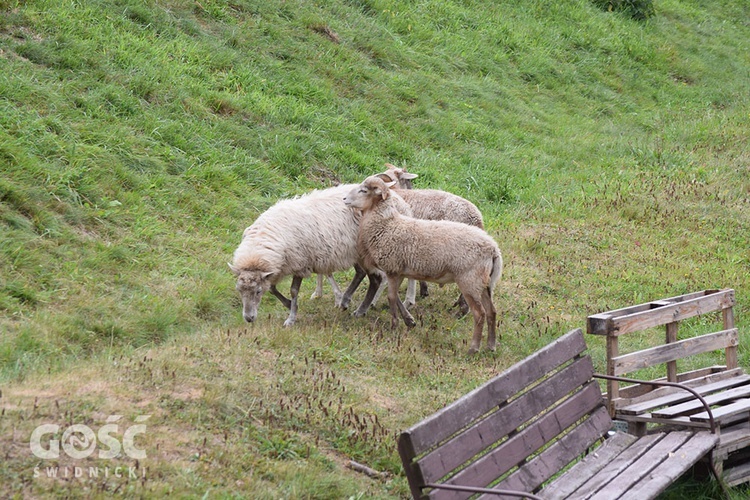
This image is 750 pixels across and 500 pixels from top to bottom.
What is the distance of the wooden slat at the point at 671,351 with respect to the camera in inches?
258

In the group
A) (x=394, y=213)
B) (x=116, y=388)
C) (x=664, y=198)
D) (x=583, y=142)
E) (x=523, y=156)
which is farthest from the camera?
(x=583, y=142)

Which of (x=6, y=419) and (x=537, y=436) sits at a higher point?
(x=537, y=436)

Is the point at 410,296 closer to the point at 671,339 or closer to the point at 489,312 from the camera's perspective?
the point at 489,312

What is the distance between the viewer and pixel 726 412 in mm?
6152

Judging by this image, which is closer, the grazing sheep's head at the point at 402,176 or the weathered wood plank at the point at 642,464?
the weathered wood plank at the point at 642,464

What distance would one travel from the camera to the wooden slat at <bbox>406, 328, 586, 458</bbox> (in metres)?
4.39

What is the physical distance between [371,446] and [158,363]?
5.90 ft

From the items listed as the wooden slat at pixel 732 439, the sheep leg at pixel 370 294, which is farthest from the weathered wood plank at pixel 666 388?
the sheep leg at pixel 370 294

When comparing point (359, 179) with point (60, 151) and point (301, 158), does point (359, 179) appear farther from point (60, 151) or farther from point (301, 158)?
point (60, 151)

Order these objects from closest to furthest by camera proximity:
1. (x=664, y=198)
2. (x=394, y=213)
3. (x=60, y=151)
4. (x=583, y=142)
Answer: (x=394, y=213)
(x=60, y=151)
(x=664, y=198)
(x=583, y=142)

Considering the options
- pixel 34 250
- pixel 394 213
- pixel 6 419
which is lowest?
pixel 34 250

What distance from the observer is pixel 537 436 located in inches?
211

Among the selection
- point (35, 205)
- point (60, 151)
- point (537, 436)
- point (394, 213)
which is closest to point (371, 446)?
point (537, 436)

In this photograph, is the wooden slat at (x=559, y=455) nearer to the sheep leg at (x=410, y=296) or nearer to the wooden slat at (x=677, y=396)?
the wooden slat at (x=677, y=396)
